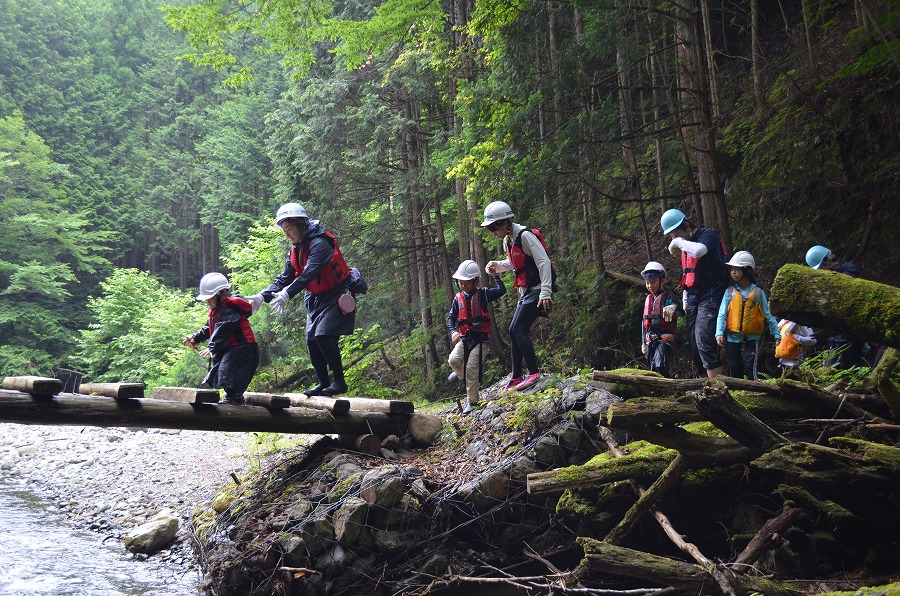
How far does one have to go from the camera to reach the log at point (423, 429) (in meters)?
8.21

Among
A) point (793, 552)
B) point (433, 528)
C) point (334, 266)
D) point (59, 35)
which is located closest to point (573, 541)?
point (433, 528)

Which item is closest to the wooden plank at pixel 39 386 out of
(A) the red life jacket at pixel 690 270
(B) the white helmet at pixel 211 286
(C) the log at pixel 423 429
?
(B) the white helmet at pixel 211 286

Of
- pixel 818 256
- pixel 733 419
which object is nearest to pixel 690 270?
pixel 818 256

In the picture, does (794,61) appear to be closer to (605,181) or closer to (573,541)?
(605,181)

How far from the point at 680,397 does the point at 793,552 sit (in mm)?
1310

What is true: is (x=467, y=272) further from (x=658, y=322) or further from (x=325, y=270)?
(x=658, y=322)

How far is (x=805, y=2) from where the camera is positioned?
31.6 feet

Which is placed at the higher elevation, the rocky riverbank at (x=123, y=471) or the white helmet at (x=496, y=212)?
the white helmet at (x=496, y=212)

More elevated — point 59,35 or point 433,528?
point 59,35

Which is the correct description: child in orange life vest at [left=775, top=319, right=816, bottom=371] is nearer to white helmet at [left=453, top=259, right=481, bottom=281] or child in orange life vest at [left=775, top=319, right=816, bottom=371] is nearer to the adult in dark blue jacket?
white helmet at [left=453, top=259, right=481, bottom=281]

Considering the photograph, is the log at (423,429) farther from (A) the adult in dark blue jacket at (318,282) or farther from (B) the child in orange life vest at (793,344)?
(B) the child in orange life vest at (793,344)

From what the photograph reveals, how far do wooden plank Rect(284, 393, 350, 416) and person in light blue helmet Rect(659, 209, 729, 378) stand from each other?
414 centimetres

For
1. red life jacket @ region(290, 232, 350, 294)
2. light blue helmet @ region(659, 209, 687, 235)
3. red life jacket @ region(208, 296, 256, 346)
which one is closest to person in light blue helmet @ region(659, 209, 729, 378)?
light blue helmet @ region(659, 209, 687, 235)

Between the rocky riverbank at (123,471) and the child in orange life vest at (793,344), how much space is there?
291 inches
